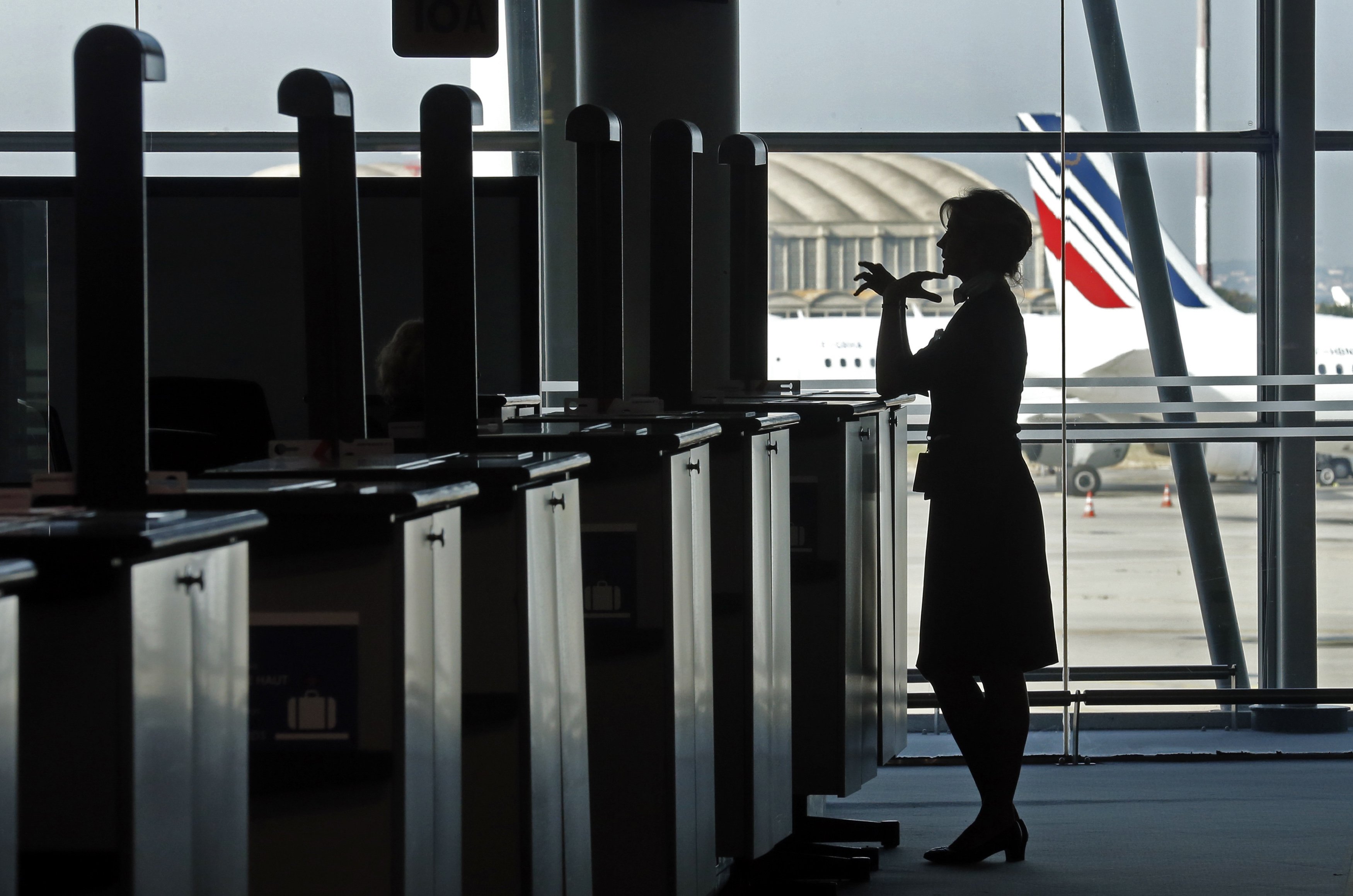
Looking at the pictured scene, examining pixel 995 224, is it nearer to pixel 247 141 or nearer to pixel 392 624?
pixel 392 624

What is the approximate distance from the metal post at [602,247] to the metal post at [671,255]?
0.27m

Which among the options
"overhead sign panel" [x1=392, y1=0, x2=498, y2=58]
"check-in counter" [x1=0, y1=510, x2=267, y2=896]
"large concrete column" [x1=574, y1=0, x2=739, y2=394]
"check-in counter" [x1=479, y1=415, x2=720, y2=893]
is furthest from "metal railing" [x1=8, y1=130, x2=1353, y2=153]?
"check-in counter" [x1=0, y1=510, x2=267, y2=896]

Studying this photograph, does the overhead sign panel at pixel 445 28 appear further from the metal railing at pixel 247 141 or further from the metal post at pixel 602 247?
the metal post at pixel 602 247

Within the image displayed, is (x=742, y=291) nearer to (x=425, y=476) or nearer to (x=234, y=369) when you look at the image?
(x=234, y=369)

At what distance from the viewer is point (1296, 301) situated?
578 cm

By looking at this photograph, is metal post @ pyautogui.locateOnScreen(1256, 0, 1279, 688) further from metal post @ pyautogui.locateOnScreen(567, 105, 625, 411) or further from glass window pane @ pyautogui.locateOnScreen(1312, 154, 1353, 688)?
metal post @ pyautogui.locateOnScreen(567, 105, 625, 411)

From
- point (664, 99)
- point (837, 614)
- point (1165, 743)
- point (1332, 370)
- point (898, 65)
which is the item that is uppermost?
point (898, 65)

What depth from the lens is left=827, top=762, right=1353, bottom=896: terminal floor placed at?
144 inches

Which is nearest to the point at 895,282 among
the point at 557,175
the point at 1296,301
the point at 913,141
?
the point at 913,141

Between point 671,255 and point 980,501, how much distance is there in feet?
2.86

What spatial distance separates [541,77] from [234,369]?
2470mm

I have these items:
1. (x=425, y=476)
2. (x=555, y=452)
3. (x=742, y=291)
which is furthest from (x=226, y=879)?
(x=742, y=291)

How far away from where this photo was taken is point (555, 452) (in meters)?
2.26

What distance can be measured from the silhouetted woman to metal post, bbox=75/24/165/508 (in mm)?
2200
